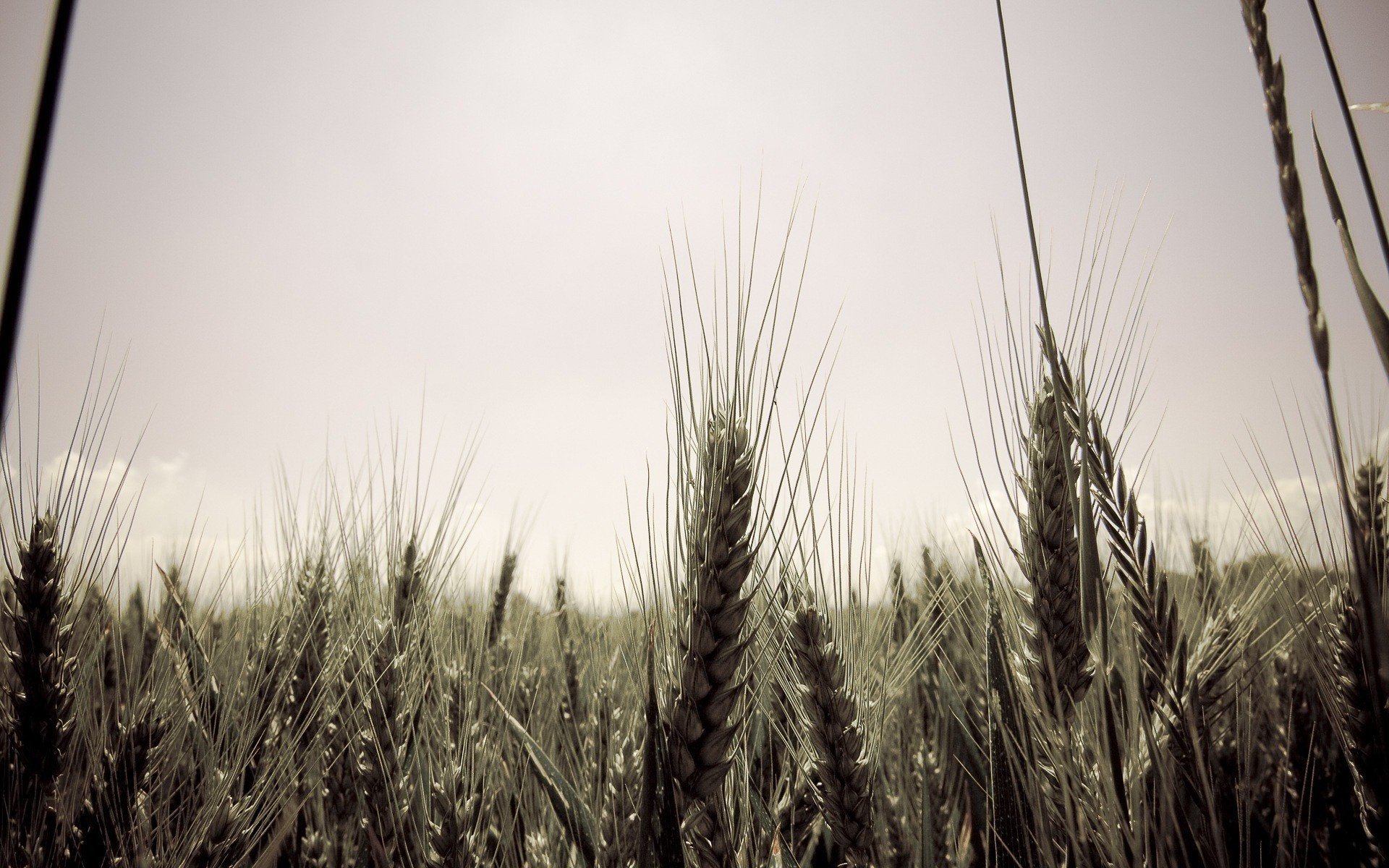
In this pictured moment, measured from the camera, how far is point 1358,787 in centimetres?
154

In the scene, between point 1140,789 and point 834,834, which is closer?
point 1140,789

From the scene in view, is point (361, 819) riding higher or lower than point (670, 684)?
lower

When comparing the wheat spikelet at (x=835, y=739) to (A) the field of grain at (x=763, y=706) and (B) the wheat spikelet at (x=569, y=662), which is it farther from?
(B) the wheat spikelet at (x=569, y=662)

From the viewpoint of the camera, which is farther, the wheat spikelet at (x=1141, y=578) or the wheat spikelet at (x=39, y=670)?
the wheat spikelet at (x=39, y=670)

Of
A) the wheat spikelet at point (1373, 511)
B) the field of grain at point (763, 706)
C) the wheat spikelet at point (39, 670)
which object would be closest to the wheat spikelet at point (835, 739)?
the field of grain at point (763, 706)

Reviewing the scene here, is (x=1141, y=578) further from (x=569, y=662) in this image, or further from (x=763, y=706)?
(x=569, y=662)

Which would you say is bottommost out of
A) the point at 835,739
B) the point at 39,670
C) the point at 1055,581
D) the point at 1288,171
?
the point at 835,739

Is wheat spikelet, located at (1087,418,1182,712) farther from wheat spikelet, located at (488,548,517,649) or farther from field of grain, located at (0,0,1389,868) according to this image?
wheat spikelet, located at (488,548,517,649)

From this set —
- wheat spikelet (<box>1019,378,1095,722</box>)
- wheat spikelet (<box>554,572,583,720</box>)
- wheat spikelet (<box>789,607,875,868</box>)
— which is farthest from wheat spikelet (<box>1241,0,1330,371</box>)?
wheat spikelet (<box>554,572,583,720</box>)

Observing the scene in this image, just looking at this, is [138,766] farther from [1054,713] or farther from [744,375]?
[1054,713]

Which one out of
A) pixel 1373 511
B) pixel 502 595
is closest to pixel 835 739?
pixel 1373 511

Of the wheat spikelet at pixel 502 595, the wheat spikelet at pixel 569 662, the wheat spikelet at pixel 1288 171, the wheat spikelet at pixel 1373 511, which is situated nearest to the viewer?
the wheat spikelet at pixel 1288 171

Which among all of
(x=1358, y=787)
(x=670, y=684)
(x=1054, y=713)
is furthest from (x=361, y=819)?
(x=1358, y=787)

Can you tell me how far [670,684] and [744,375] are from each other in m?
0.73
